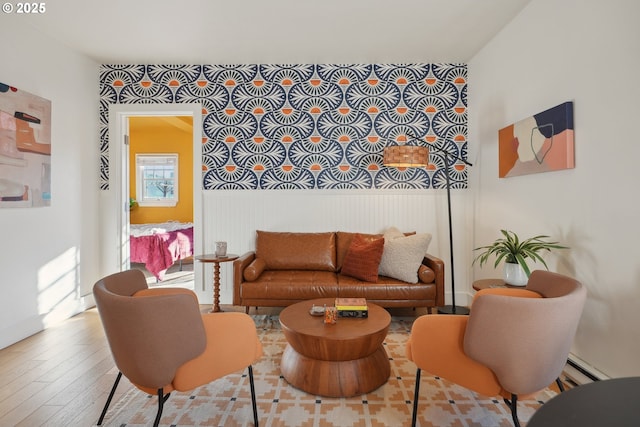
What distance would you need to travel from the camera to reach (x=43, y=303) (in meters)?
3.25

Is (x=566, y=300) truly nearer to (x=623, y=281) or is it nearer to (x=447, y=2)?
(x=623, y=281)

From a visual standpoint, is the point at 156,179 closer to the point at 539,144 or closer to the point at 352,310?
the point at 352,310

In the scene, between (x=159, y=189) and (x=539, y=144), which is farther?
(x=159, y=189)

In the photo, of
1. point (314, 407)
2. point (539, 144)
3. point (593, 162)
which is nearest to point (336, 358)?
point (314, 407)

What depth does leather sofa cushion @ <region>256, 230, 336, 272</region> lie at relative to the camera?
12.1 ft

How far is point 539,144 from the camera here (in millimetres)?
2662

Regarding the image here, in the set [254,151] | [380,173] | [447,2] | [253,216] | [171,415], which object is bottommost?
[171,415]

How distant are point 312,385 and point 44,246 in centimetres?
289

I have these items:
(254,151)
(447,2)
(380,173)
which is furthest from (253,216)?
(447,2)

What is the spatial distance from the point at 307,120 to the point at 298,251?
156 centimetres

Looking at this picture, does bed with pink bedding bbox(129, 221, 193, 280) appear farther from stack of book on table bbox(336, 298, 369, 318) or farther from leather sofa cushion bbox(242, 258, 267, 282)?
stack of book on table bbox(336, 298, 369, 318)

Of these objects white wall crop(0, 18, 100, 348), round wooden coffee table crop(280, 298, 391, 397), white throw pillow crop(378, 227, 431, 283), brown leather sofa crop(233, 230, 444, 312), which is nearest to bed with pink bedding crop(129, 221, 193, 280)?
white wall crop(0, 18, 100, 348)

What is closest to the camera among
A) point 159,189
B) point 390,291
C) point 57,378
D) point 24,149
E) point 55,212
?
point 57,378

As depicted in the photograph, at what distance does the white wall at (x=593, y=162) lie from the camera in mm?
1946
